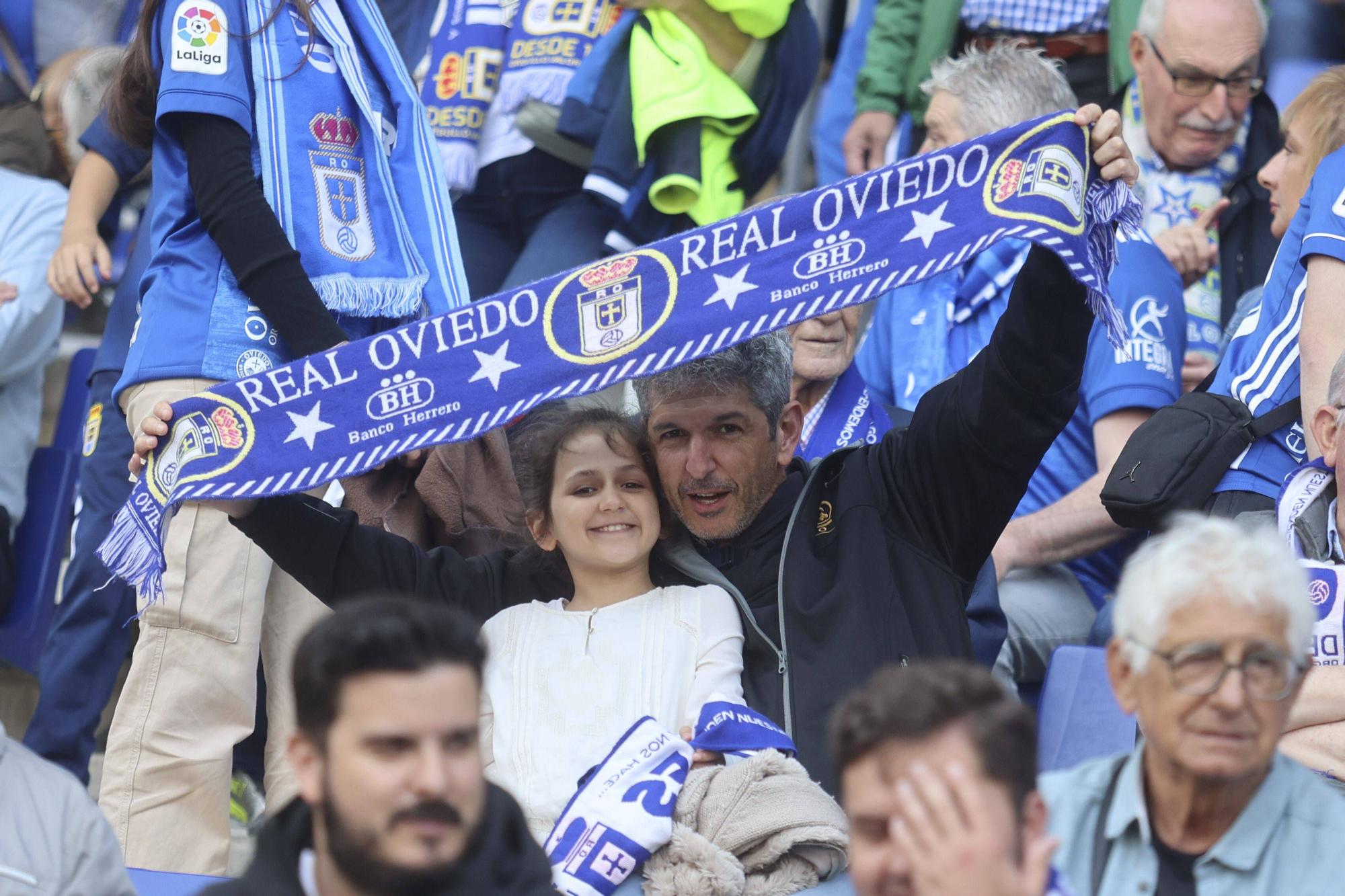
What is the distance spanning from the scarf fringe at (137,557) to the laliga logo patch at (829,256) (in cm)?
141

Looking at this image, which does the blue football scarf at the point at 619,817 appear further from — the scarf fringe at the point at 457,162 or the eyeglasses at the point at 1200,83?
the eyeglasses at the point at 1200,83

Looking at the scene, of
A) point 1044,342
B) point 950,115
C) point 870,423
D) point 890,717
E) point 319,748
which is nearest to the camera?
point 890,717

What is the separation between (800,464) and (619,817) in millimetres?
1223

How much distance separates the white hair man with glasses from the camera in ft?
7.64

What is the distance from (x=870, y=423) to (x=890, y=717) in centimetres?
261

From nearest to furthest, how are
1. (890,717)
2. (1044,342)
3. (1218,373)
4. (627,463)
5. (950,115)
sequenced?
(890,717)
(1044,342)
(627,463)
(1218,373)
(950,115)

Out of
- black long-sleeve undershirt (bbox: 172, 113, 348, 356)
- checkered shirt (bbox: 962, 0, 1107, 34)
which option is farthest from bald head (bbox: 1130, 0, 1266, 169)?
black long-sleeve undershirt (bbox: 172, 113, 348, 356)

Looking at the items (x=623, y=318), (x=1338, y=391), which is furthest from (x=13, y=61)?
(x=1338, y=391)

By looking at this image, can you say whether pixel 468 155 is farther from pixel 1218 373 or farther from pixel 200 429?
pixel 1218 373

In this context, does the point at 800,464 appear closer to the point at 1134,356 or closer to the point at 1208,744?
the point at 1134,356

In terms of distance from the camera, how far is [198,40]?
12.8 feet

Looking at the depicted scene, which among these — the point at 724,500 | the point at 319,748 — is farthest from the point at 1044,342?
the point at 319,748

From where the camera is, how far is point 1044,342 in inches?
137

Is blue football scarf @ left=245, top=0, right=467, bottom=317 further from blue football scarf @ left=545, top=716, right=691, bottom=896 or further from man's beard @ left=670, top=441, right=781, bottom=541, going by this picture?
blue football scarf @ left=545, top=716, right=691, bottom=896
